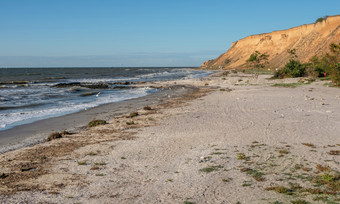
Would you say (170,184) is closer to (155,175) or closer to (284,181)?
(155,175)

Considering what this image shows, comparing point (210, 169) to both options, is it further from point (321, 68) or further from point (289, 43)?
point (289, 43)

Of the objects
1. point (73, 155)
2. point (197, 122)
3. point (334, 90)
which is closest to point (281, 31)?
point (334, 90)

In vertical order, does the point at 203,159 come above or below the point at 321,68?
below

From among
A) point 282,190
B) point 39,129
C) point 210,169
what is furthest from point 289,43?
point 282,190

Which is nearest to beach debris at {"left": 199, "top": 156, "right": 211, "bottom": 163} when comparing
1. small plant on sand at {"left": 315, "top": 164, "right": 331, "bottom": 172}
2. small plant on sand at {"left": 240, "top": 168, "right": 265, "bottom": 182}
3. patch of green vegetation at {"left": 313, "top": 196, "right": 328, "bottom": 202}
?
small plant on sand at {"left": 240, "top": 168, "right": 265, "bottom": 182}

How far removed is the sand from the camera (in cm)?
593

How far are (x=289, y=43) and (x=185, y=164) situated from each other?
270 ft

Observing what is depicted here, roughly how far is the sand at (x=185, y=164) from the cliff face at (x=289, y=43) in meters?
46.2

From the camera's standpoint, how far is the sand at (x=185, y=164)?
5932 mm

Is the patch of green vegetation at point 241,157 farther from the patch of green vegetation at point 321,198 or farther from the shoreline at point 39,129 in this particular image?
the shoreline at point 39,129

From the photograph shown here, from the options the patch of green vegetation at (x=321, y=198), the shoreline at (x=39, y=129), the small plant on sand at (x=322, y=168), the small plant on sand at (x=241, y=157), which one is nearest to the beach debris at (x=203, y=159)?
the small plant on sand at (x=241, y=157)

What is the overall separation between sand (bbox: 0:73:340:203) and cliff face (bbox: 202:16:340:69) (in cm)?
4616

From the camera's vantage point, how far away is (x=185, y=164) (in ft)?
25.3

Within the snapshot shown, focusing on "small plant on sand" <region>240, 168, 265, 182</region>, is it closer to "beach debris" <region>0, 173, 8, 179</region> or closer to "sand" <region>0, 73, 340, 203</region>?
"sand" <region>0, 73, 340, 203</region>
